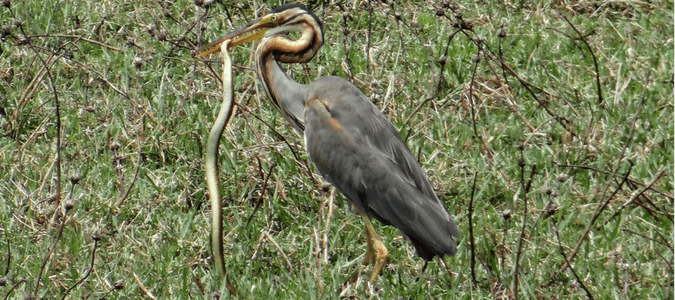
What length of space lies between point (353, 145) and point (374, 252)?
20.7 inches

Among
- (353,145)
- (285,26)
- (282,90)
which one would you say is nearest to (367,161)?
(353,145)

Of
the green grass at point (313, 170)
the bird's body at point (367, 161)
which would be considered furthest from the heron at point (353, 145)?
the green grass at point (313, 170)

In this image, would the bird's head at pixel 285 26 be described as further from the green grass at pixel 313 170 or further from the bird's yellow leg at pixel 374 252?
the bird's yellow leg at pixel 374 252

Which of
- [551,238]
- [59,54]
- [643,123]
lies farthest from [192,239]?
[643,123]

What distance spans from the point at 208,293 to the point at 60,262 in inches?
30.9

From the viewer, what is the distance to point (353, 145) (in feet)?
16.5

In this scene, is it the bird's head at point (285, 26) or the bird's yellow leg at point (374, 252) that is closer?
the bird's yellow leg at point (374, 252)

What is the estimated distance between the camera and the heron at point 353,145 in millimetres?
4707

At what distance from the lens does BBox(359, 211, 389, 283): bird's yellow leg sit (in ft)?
15.5

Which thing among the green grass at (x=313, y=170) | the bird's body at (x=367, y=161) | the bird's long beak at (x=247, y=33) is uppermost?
the bird's long beak at (x=247, y=33)

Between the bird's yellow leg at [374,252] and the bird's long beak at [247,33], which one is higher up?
the bird's long beak at [247,33]

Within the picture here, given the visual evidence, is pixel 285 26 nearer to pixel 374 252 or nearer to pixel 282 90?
pixel 282 90

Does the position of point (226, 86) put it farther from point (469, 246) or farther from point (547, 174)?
point (547, 174)

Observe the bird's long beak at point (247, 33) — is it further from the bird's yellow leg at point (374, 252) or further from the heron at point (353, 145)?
the bird's yellow leg at point (374, 252)
